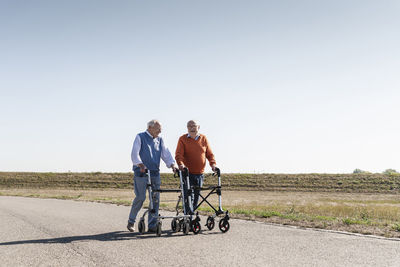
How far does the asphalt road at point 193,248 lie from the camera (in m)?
5.46

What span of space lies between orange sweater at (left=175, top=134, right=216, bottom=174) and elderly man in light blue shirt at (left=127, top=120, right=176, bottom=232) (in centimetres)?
28

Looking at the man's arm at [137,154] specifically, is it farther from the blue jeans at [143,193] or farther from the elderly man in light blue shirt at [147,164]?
the blue jeans at [143,193]

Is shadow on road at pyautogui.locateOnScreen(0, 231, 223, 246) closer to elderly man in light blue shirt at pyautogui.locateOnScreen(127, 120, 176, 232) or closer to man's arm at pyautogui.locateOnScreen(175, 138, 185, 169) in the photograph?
elderly man in light blue shirt at pyautogui.locateOnScreen(127, 120, 176, 232)

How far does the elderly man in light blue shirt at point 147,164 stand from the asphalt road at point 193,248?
42cm

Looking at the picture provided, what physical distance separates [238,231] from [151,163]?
2.23 metres

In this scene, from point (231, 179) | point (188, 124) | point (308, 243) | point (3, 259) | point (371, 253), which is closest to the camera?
point (3, 259)

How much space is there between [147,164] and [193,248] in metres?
2.43

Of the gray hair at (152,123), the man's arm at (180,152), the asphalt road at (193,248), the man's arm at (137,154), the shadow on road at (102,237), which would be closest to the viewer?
the asphalt road at (193,248)

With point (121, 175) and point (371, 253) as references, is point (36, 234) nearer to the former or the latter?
point (371, 253)

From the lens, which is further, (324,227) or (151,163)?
(324,227)

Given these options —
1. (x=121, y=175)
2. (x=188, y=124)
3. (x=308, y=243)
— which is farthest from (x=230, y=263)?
(x=121, y=175)

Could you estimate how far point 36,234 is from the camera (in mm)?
8070

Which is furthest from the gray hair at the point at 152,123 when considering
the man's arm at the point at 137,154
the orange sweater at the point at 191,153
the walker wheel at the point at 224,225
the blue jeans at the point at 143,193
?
the walker wheel at the point at 224,225

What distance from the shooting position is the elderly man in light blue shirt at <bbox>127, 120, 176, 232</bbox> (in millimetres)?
8148
